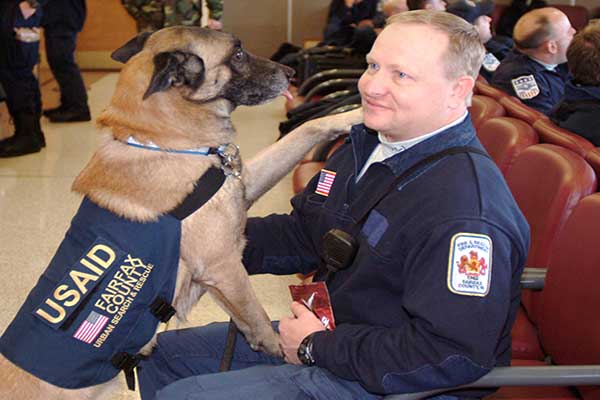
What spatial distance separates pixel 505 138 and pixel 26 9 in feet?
13.8

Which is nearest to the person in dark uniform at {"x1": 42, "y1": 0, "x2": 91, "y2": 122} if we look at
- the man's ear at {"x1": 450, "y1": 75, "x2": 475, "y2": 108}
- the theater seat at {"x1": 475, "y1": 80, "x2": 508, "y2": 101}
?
the theater seat at {"x1": 475, "y1": 80, "x2": 508, "y2": 101}

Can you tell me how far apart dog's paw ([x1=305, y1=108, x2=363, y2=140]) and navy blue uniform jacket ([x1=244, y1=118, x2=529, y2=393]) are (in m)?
0.57

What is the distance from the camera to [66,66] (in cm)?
618

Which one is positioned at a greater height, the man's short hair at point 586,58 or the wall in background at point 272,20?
the man's short hair at point 586,58

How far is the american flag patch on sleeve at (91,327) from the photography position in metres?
1.52

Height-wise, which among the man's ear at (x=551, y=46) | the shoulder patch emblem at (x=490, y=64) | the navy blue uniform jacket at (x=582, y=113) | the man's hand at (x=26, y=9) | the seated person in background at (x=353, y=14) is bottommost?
the seated person in background at (x=353, y=14)

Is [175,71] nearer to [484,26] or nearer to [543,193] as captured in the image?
[543,193]

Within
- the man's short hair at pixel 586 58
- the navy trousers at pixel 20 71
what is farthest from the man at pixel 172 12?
the man's short hair at pixel 586 58

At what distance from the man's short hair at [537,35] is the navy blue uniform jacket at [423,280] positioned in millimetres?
2602

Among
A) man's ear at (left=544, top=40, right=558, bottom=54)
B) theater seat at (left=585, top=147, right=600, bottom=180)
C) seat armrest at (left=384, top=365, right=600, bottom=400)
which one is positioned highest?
theater seat at (left=585, top=147, right=600, bottom=180)

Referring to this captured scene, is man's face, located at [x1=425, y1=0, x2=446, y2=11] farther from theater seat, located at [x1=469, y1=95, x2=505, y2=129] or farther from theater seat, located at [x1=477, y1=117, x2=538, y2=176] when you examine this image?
theater seat, located at [x1=477, y1=117, x2=538, y2=176]

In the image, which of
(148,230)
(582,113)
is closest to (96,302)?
(148,230)

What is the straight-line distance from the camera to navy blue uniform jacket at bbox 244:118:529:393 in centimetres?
121

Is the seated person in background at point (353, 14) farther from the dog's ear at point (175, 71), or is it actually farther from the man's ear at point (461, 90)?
the man's ear at point (461, 90)
